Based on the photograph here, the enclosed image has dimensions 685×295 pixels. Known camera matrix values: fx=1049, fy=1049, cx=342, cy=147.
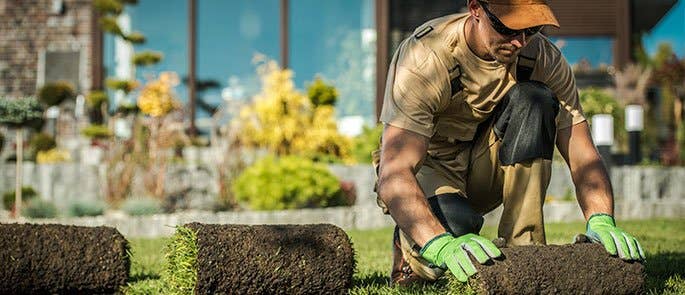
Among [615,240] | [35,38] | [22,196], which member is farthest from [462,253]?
[35,38]

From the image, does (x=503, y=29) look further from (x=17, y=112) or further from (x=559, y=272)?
(x=17, y=112)

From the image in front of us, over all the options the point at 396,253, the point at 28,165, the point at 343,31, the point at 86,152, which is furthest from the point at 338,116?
the point at 396,253

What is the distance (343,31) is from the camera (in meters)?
15.3

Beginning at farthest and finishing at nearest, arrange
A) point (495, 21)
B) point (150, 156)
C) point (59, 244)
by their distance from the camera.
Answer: point (150, 156) < point (59, 244) < point (495, 21)

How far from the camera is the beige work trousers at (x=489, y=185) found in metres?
4.27

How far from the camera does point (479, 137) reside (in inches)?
177

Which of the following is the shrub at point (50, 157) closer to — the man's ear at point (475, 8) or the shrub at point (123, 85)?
the shrub at point (123, 85)

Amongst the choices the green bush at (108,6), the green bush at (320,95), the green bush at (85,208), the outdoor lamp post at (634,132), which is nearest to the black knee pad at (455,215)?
the green bush at (85,208)

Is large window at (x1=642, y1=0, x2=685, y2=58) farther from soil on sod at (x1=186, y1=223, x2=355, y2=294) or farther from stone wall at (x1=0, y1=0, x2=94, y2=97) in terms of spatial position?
soil on sod at (x1=186, y1=223, x2=355, y2=294)

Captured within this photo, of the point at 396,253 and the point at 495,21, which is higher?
the point at 495,21

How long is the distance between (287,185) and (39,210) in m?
2.26

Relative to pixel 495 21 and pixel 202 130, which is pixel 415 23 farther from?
pixel 495 21

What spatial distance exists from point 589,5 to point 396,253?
1169 centimetres

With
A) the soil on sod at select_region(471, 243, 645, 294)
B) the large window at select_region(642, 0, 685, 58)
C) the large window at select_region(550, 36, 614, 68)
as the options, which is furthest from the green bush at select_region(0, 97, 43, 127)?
the large window at select_region(642, 0, 685, 58)
